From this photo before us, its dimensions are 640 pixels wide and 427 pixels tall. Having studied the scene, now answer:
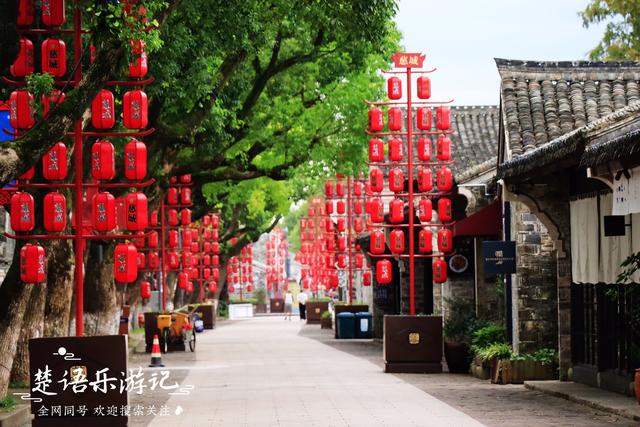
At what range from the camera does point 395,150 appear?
30.0 meters

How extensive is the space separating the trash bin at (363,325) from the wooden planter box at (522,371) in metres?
22.9

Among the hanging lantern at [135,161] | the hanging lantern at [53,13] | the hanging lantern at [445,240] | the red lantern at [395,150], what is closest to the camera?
the hanging lantern at [53,13]

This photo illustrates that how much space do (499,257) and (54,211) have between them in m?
9.19

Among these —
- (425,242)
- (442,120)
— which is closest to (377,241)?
(425,242)

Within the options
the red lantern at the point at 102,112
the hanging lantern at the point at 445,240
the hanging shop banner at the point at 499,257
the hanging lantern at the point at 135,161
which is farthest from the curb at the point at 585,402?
the red lantern at the point at 102,112

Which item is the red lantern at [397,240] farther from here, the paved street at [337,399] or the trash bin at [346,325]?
the trash bin at [346,325]

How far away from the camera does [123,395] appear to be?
53.1 ft

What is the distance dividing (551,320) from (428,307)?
14.1 meters

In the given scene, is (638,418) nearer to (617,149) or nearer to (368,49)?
(617,149)

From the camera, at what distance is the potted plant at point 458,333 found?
27312mm

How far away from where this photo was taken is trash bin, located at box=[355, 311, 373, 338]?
46.8 meters

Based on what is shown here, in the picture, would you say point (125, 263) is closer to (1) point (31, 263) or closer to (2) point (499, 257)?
(1) point (31, 263)

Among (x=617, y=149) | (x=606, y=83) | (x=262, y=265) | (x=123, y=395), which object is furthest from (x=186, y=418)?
(x=262, y=265)

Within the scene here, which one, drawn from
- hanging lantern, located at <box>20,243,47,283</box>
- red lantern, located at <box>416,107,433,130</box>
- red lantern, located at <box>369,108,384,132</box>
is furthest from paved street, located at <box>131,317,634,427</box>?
red lantern, located at <box>416,107,433,130</box>
